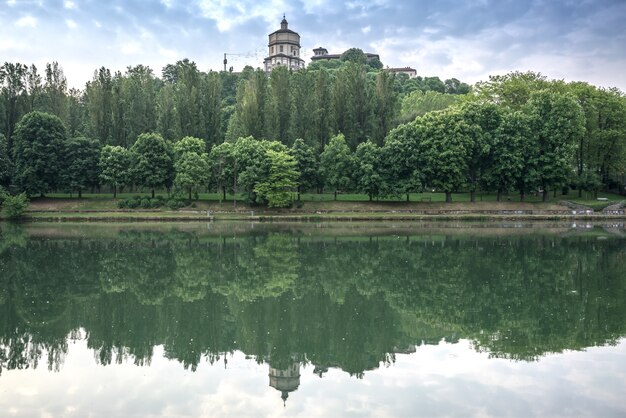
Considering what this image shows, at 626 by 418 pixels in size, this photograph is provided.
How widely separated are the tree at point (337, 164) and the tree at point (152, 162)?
18780mm

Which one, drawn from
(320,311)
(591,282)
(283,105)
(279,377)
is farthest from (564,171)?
(279,377)

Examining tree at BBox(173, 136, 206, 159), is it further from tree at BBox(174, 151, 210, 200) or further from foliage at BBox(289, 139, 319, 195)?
foliage at BBox(289, 139, 319, 195)

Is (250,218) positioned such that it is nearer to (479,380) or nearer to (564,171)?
(564,171)

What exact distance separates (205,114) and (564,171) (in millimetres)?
44810

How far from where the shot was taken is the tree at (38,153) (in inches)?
2507

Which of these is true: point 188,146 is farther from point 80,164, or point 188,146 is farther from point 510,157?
point 510,157

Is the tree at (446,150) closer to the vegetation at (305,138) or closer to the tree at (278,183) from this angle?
the vegetation at (305,138)

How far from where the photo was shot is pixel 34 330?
16.4 meters

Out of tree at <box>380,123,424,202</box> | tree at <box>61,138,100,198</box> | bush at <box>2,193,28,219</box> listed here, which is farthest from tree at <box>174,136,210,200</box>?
tree at <box>380,123,424,202</box>

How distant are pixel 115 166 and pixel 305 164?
22.8 meters

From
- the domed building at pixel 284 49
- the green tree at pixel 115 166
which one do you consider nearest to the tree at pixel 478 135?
the green tree at pixel 115 166

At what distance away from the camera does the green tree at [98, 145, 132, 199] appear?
64.6 m

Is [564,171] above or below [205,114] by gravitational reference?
below

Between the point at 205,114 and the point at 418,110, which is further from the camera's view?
the point at 418,110
